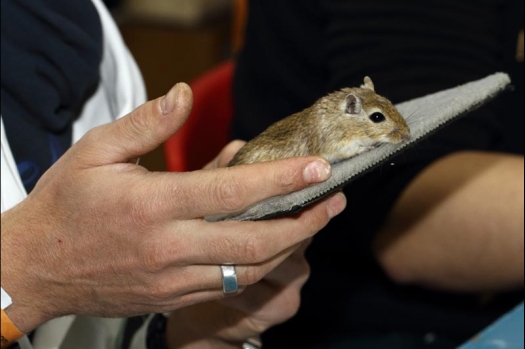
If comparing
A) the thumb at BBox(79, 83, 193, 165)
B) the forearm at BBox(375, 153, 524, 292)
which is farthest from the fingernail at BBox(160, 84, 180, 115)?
the forearm at BBox(375, 153, 524, 292)

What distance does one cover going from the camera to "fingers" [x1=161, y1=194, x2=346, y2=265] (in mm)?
599

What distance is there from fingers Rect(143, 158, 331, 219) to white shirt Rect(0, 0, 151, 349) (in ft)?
0.52

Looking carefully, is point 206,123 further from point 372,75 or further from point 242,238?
point 242,238

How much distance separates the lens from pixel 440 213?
105 cm

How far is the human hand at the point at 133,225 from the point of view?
566mm

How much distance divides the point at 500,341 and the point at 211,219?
0.42 meters

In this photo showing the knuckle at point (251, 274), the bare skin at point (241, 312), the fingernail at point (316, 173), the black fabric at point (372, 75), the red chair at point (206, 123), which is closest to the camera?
the fingernail at point (316, 173)

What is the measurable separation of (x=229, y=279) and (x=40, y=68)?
461 millimetres

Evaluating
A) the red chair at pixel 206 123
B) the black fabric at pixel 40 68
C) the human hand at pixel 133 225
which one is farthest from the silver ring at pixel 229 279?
the red chair at pixel 206 123

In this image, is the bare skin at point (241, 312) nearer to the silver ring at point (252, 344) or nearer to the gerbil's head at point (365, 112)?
the silver ring at point (252, 344)

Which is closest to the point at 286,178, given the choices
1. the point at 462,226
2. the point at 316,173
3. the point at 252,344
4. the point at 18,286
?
the point at 316,173

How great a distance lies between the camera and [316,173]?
0.55 metres

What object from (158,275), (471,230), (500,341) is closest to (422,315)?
(471,230)

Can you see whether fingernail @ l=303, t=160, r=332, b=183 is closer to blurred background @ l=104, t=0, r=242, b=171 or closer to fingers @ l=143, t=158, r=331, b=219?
fingers @ l=143, t=158, r=331, b=219
